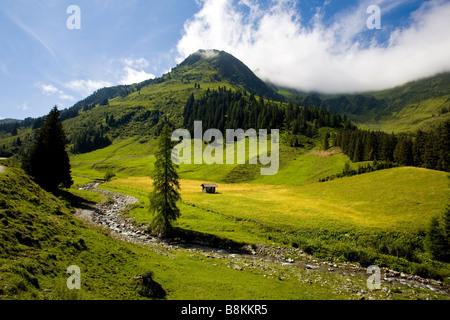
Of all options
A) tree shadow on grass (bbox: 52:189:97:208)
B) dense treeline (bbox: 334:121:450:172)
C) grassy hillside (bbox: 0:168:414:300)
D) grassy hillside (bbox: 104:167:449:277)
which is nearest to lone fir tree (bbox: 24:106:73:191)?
tree shadow on grass (bbox: 52:189:97:208)

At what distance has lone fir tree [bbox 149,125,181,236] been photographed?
3638 centimetres

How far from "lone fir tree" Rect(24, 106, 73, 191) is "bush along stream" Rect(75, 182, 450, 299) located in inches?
658

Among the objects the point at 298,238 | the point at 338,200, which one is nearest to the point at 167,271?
the point at 298,238

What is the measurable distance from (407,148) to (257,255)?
310 feet

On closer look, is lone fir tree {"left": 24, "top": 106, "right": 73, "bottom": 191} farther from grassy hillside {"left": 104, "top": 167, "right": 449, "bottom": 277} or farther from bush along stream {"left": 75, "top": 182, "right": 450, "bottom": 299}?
grassy hillside {"left": 104, "top": 167, "right": 449, "bottom": 277}

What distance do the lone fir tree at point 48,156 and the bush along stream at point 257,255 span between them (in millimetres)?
16710

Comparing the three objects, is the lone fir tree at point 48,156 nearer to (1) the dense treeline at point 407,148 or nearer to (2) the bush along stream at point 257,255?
(2) the bush along stream at point 257,255

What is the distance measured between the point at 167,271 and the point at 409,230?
149 ft

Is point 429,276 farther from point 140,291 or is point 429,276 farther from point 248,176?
point 248,176

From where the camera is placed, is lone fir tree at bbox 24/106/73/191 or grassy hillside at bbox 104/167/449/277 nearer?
grassy hillside at bbox 104/167/449/277

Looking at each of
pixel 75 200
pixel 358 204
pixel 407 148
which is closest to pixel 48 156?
pixel 75 200

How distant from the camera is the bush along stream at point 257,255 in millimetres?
25172

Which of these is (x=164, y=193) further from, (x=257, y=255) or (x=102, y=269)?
(x=102, y=269)

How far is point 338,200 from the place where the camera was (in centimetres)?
6300
